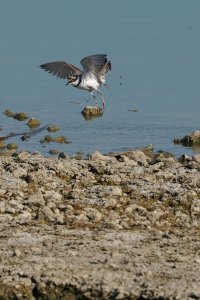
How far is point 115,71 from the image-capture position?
88.4 feet

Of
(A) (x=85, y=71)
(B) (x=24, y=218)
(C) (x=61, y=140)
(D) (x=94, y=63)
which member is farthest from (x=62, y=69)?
(B) (x=24, y=218)

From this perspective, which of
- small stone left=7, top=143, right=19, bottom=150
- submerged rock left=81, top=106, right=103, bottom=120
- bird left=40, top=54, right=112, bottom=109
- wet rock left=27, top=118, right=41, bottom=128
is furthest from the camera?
submerged rock left=81, top=106, right=103, bottom=120

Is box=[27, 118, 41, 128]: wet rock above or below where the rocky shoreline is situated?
above

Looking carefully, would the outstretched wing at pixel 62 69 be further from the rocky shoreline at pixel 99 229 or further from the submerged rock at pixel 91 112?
the rocky shoreline at pixel 99 229

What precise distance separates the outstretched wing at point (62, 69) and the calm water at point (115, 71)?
44.6 inches

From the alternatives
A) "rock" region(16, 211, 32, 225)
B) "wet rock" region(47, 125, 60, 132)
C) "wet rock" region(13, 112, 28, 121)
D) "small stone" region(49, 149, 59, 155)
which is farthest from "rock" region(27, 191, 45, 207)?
"wet rock" region(13, 112, 28, 121)

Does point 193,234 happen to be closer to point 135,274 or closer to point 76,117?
point 135,274

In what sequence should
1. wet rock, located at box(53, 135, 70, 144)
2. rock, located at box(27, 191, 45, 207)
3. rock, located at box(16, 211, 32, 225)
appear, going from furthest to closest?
1. wet rock, located at box(53, 135, 70, 144)
2. rock, located at box(27, 191, 45, 207)
3. rock, located at box(16, 211, 32, 225)

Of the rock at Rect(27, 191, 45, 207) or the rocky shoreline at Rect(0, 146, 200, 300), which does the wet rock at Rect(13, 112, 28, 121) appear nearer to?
the rocky shoreline at Rect(0, 146, 200, 300)

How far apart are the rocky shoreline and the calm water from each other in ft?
14.9

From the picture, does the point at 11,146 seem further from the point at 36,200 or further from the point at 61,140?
the point at 36,200

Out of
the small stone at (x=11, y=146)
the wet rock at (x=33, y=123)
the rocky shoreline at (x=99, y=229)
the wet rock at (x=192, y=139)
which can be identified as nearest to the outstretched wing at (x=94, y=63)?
the small stone at (x=11, y=146)

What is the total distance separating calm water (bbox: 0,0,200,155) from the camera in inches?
876

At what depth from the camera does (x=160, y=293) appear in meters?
11.2
